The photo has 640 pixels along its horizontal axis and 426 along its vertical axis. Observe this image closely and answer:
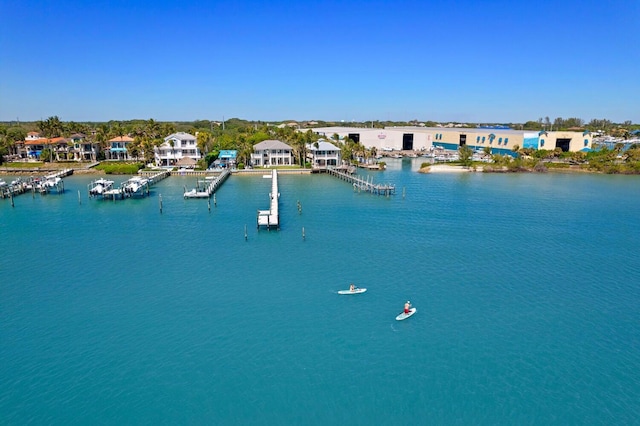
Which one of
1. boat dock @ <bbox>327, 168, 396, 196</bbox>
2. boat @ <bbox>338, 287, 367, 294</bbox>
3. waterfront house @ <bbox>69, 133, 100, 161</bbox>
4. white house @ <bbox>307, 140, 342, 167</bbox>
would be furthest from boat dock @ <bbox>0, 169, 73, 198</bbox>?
boat @ <bbox>338, 287, 367, 294</bbox>

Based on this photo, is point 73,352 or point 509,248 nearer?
point 73,352

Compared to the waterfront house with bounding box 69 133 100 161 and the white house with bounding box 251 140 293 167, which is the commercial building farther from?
the waterfront house with bounding box 69 133 100 161

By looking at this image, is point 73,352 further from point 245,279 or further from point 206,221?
point 206,221

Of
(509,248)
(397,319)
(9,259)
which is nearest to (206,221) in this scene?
(9,259)

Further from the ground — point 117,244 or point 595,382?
point 117,244

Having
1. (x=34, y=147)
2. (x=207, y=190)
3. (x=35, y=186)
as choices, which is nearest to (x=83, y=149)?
(x=34, y=147)

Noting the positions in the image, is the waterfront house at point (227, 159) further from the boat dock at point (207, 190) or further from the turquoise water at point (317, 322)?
A: the turquoise water at point (317, 322)
